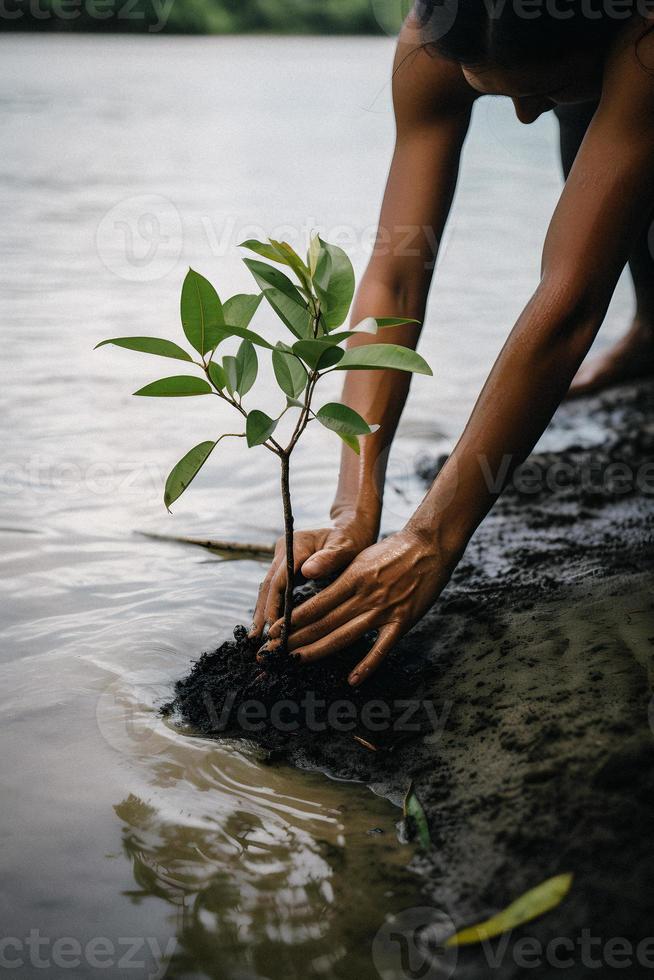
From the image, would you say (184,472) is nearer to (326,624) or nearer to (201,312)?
(201,312)

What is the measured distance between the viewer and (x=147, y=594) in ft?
6.77

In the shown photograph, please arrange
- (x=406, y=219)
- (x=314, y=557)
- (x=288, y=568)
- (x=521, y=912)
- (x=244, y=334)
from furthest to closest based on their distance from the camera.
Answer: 1. (x=406, y=219)
2. (x=314, y=557)
3. (x=288, y=568)
4. (x=244, y=334)
5. (x=521, y=912)

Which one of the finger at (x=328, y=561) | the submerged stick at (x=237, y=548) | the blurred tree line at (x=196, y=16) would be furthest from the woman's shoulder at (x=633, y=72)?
the blurred tree line at (x=196, y=16)

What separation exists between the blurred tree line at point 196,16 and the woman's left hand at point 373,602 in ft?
77.6

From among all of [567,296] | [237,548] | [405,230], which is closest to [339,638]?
[567,296]

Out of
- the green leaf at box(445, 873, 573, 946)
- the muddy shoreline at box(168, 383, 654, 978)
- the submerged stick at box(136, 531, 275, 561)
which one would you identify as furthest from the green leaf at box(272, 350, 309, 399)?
the submerged stick at box(136, 531, 275, 561)

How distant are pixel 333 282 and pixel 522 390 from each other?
1.25ft

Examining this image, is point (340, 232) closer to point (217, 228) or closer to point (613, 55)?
point (217, 228)

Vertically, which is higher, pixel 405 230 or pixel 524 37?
pixel 524 37

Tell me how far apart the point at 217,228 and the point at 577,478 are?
151 inches

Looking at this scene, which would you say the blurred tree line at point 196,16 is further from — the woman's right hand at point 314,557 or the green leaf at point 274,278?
the green leaf at point 274,278

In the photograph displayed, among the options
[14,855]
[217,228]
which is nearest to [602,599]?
[14,855]

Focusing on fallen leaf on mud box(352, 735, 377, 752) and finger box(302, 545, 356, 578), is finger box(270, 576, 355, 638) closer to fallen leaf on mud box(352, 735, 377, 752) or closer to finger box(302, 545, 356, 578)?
finger box(302, 545, 356, 578)

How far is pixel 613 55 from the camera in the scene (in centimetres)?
149
